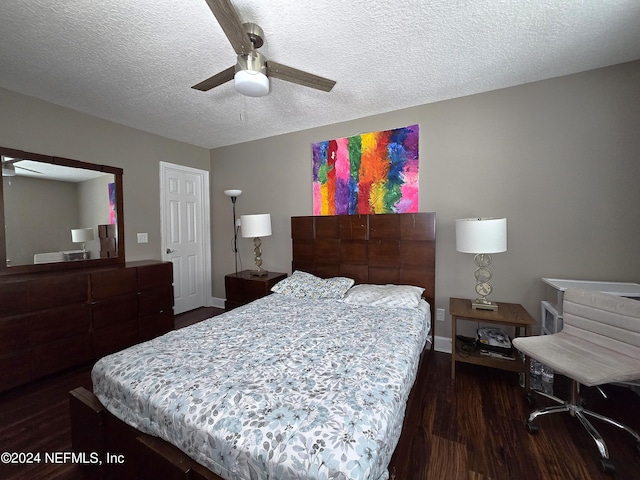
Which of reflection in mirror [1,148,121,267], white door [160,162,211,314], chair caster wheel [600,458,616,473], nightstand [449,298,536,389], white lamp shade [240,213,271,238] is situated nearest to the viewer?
chair caster wheel [600,458,616,473]

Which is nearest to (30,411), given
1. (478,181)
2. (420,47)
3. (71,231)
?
(71,231)

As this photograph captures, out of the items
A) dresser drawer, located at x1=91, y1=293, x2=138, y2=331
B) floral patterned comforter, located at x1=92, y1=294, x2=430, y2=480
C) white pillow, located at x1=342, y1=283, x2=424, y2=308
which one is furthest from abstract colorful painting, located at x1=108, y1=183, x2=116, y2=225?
white pillow, located at x1=342, y1=283, x2=424, y2=308

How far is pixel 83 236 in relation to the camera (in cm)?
278


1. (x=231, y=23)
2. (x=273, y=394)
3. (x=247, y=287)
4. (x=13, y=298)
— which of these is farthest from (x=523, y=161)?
(x=13, y=298)

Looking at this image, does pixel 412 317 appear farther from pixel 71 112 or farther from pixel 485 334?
pixel 71 112

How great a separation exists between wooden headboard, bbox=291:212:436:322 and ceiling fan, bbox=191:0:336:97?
1.50 meters

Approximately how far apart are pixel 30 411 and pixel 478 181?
4.02 meters

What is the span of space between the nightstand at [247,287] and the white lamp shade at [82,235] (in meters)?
1.50

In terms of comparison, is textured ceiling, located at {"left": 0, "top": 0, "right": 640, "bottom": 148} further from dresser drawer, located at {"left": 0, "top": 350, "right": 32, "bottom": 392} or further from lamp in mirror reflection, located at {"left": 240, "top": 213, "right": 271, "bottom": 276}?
dresser drawer, located at {"left": 0, "top": 350, "right": 32, "bottom": 392}

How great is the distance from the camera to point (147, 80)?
2164 millimetres

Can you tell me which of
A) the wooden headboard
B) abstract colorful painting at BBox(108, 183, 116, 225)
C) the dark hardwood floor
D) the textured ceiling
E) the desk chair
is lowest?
the dark hardwood floor

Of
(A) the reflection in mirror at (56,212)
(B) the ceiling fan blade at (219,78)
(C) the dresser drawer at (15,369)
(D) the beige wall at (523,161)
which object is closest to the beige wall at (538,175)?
(D) the beige wall at (523,161)

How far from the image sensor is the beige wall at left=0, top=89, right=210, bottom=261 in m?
2.35

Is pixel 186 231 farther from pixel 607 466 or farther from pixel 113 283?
pixel 607 466
